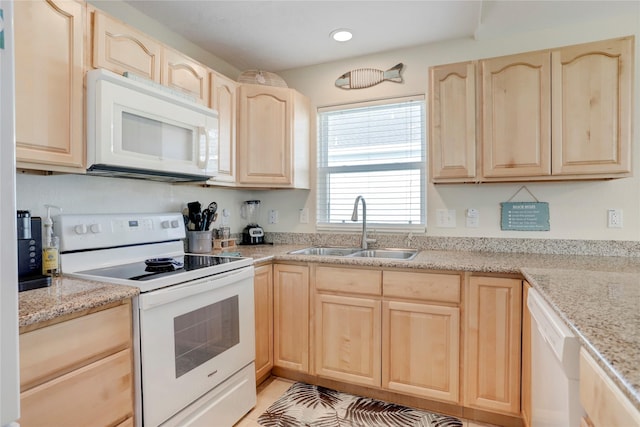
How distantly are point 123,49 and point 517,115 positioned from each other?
2.10m

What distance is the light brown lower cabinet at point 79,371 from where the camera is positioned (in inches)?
40.7

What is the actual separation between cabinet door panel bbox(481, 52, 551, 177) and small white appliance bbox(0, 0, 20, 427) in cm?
209

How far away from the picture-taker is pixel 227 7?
2045mm

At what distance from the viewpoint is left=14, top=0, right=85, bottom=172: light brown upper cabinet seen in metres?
1.30

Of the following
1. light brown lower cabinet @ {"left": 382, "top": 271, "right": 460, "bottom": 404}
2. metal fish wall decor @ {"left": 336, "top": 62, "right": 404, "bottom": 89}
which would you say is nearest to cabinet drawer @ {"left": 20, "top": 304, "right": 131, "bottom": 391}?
light brown lower cabinet @ {"left": 382, "top": 271, "right": 460, "bottom": 404}

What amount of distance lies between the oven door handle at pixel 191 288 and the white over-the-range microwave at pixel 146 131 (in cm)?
60

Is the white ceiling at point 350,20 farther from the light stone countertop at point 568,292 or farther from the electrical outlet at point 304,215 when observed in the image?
the light stone countertop at point 568,292

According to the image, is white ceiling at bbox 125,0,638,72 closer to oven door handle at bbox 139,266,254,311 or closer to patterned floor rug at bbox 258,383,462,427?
oven door handle at bbox 139,266,254,311

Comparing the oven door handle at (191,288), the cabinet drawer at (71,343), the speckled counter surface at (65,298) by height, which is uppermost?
the speckled counter surface at (65,298)

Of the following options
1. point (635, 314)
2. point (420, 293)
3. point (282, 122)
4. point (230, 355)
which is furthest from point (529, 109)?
point (230, 355)

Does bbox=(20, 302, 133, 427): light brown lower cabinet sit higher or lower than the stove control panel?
lower

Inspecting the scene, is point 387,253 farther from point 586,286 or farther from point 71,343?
point 71,343

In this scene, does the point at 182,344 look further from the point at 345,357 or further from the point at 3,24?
the point at 3,24

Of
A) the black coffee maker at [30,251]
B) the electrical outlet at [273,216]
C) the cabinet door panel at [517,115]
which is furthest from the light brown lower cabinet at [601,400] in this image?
→ the electrical outlet at [273,216]
